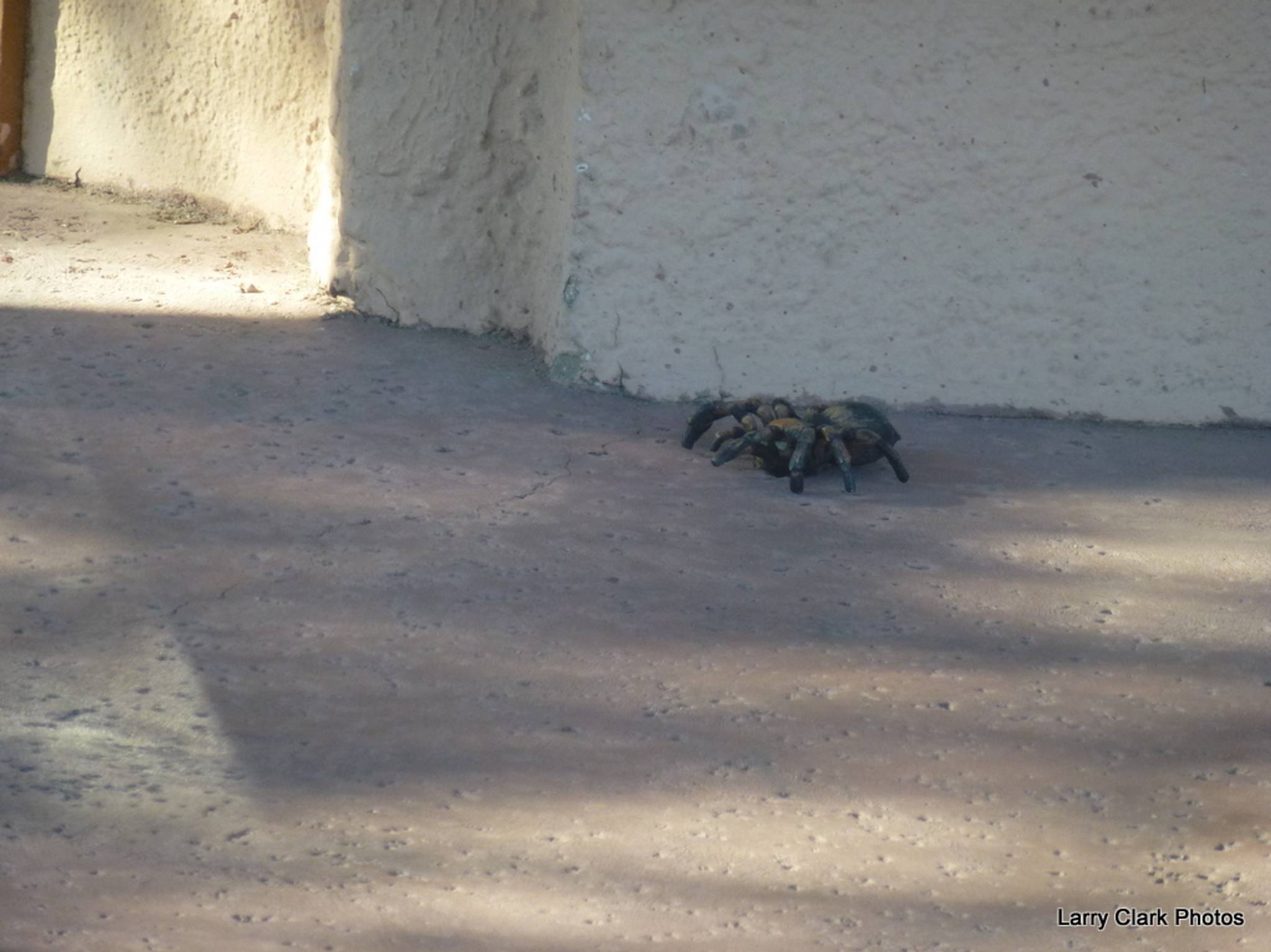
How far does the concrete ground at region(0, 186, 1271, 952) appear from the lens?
2.36 meters

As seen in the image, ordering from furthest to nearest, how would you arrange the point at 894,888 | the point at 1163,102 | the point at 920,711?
the point at 1163,102 → the point at 920,711 → the point at 894,888

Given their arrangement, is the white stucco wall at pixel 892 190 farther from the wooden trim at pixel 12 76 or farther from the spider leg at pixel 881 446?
the wooden trim at pixel 12 76

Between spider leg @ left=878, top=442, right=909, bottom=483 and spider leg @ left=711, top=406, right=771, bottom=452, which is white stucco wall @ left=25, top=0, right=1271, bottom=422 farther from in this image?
spider leg @ left=878, top=442, right=909, bottom=483

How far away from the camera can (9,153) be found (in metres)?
7.57

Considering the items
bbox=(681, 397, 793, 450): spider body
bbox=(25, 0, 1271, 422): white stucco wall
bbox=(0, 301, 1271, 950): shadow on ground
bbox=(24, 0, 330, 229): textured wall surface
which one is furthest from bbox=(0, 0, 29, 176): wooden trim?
bbox=(681, 397, 793, 450): spider body

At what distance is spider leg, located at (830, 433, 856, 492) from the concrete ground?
0.30 feet

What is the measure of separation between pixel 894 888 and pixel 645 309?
3.00 meters

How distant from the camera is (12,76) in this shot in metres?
7.45

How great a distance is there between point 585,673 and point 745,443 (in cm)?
142

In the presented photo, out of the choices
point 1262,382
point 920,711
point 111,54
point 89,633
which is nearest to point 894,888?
point 920,711

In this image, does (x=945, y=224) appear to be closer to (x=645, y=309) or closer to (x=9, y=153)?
(x=645, y=309)

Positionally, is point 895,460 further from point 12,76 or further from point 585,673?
point 12,76

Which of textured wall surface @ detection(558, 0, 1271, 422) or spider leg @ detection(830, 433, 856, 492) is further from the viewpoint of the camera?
textured wall surface @ detection(558, 0, 1271, 422)

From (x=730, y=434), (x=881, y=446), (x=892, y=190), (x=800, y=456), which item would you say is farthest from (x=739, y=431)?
(x=892, y=190)
